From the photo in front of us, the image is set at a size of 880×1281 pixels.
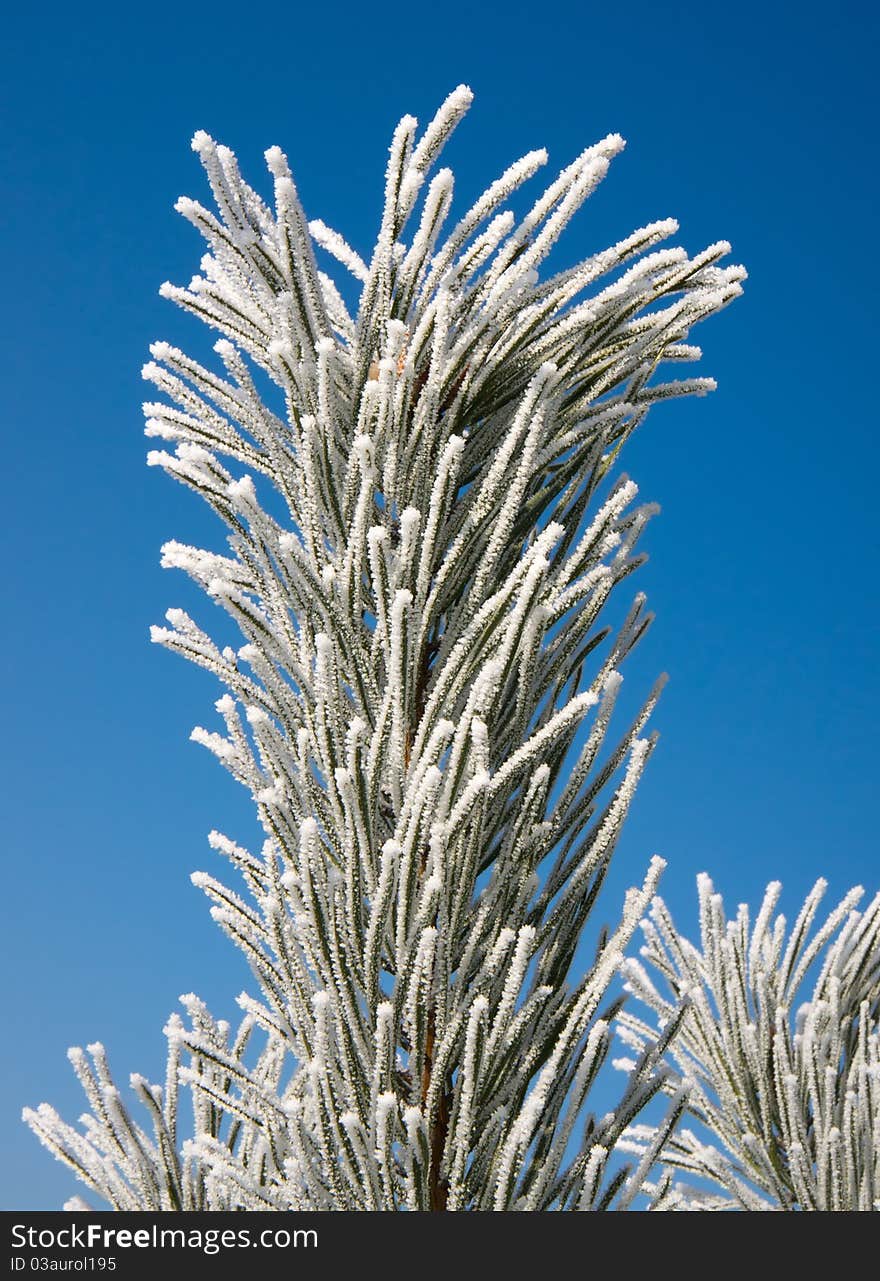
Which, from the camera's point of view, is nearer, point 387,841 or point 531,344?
point 387,841

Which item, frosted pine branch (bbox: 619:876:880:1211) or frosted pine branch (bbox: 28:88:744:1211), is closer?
frosted pine branch (bbox: 28:88:744:1211)

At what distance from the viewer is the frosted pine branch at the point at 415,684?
6.41ft

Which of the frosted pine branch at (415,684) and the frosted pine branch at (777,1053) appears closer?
the frosted pine branch at (415,684)

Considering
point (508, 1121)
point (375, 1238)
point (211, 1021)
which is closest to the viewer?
point (375, 1238)

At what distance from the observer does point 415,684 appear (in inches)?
85.7

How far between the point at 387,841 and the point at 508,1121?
0.49m

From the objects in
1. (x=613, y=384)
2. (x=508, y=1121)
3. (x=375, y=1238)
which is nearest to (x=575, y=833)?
(x=508, y=1121)

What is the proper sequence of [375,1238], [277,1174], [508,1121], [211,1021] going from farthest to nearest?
[211,1021]
[277,1174]
[508,1121]
[375,1238]

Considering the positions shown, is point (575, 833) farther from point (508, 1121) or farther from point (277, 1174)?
point (277, 1174)

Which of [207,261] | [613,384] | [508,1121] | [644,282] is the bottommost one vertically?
[508,1121]

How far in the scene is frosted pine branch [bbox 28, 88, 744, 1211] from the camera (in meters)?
1.95

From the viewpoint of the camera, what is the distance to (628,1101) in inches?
82.1

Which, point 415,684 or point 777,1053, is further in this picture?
point 777,1053

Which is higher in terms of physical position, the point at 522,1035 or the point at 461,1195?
the point at 522,1035
